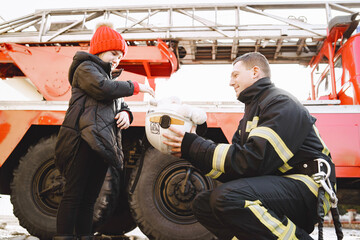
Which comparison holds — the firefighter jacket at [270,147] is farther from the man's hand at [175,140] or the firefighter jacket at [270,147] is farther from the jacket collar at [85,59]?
the jacket collar at [85,59]

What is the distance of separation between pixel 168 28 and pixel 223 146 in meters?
2.78

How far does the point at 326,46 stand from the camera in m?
A: 3.67

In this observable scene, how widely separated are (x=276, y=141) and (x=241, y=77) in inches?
21.9

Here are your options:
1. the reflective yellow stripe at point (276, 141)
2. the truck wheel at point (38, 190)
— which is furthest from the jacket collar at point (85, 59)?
the truck wheel at point (38, 190)

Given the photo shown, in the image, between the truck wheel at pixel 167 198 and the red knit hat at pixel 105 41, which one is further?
the truck wheel at pixel 167 198

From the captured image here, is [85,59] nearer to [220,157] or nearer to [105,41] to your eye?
[105,41]

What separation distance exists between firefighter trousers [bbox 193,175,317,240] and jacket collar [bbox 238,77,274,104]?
1.67 feet

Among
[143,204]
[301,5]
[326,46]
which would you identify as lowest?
[143,204]

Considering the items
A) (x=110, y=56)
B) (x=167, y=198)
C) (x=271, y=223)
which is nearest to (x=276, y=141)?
(x=271, y=223)

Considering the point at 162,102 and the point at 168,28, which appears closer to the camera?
the point at 162,102

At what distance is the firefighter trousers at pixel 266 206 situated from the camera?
133 centimetres

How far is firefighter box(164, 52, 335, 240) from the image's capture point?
135cm

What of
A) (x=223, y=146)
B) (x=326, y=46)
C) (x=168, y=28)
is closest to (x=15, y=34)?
(x=168, y=28)

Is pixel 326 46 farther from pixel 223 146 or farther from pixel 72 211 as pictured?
pixel 72 211
